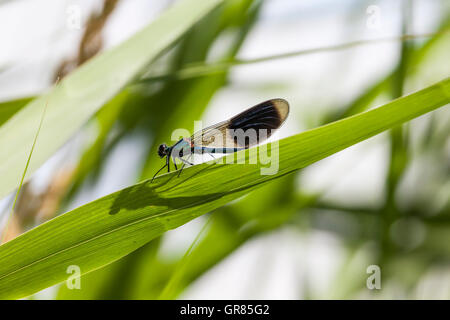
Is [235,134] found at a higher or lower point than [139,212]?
higher

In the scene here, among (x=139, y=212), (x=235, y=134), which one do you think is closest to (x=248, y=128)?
(x=235, y=134)

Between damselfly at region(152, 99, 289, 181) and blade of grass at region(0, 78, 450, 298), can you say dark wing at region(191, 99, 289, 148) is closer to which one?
damselfly at region(152, 99, 289, 181)

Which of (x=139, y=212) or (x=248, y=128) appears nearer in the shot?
(x=139, y=212)

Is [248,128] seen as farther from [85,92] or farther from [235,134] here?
[85,92]

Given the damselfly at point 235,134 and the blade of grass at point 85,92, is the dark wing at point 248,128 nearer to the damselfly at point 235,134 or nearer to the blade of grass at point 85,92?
the damselfly at point 235,134

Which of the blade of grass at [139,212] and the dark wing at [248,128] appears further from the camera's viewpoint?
the dark wing at [248,128]

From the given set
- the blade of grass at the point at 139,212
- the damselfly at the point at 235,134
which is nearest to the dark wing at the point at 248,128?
the damselfly at the point at 235,134

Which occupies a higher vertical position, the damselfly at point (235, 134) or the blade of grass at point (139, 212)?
the damselfly at point (235, 134)

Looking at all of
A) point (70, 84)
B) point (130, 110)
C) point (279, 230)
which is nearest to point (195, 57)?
point (130, 110)
